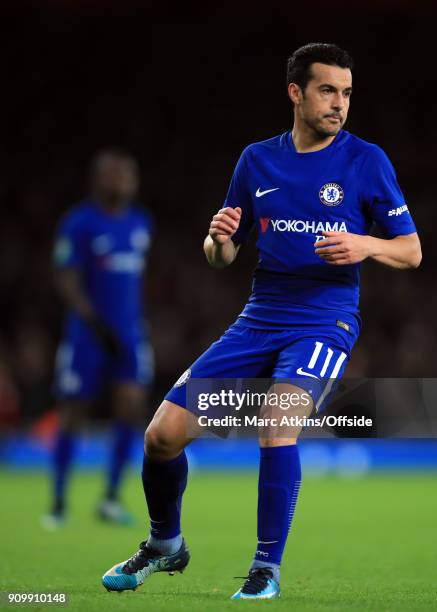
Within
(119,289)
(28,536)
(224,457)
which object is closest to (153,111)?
(224,457)

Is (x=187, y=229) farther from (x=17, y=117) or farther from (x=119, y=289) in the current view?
(x=119, y=289)

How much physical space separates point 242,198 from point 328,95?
1.83ft

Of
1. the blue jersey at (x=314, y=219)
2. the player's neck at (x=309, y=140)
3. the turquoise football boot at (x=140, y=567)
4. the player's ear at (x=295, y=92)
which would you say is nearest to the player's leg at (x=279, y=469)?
the blue jersey at (x=314, y=219)

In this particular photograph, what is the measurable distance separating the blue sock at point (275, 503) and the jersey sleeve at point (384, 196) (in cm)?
92

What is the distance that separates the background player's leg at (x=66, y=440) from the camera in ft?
25.9

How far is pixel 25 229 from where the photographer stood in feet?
56.9

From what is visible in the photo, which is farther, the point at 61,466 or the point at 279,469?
the point at 61,466

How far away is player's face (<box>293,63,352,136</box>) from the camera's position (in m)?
4.43

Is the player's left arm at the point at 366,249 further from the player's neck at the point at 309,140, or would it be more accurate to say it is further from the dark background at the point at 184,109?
the dark background at the point at 184,109

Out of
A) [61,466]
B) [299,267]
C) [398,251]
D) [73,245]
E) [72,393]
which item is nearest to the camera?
[398,251]

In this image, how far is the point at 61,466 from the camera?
798 centimetres

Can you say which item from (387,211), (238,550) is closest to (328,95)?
(387,211)

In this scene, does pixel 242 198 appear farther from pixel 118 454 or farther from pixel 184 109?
pixel 184 109

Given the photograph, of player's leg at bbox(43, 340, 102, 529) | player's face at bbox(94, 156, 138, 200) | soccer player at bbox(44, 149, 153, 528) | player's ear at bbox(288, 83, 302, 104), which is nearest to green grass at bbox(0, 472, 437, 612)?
player's leg at bbox(43, 340, 102, 529)
